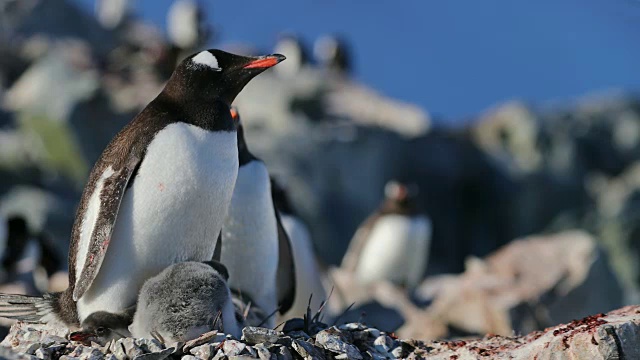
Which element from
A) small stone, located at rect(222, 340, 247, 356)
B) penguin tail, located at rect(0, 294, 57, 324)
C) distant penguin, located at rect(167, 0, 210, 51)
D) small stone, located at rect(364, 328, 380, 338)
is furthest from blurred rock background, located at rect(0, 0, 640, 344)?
small stone, located at rect(222, 340, 247, 356)

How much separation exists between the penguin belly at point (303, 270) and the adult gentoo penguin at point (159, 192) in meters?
2.58

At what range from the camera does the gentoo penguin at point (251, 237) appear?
16.8 feet

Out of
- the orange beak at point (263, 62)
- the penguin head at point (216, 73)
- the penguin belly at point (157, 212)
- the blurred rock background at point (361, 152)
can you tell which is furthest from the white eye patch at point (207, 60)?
the blurred rock background at point (361, 152)

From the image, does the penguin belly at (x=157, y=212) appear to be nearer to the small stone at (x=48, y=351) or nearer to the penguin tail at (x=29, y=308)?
the penguin tail at (x=29, y=308)

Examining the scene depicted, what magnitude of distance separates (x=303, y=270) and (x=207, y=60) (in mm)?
2888

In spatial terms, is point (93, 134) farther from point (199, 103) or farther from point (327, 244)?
point (199, 103)

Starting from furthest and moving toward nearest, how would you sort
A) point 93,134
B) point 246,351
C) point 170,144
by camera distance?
point 93,134 → point 170,144 → point 246,351

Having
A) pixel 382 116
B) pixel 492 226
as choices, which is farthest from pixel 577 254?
pixel 382 116

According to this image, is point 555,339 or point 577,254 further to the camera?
point 577,254

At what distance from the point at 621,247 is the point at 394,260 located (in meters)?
→ 6.71

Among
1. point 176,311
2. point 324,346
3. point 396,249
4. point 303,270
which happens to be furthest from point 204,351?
point 396,249

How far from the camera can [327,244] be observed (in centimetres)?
1789

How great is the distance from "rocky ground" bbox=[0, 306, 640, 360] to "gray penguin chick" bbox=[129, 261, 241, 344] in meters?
0.12

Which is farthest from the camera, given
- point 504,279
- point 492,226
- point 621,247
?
point 492,226
